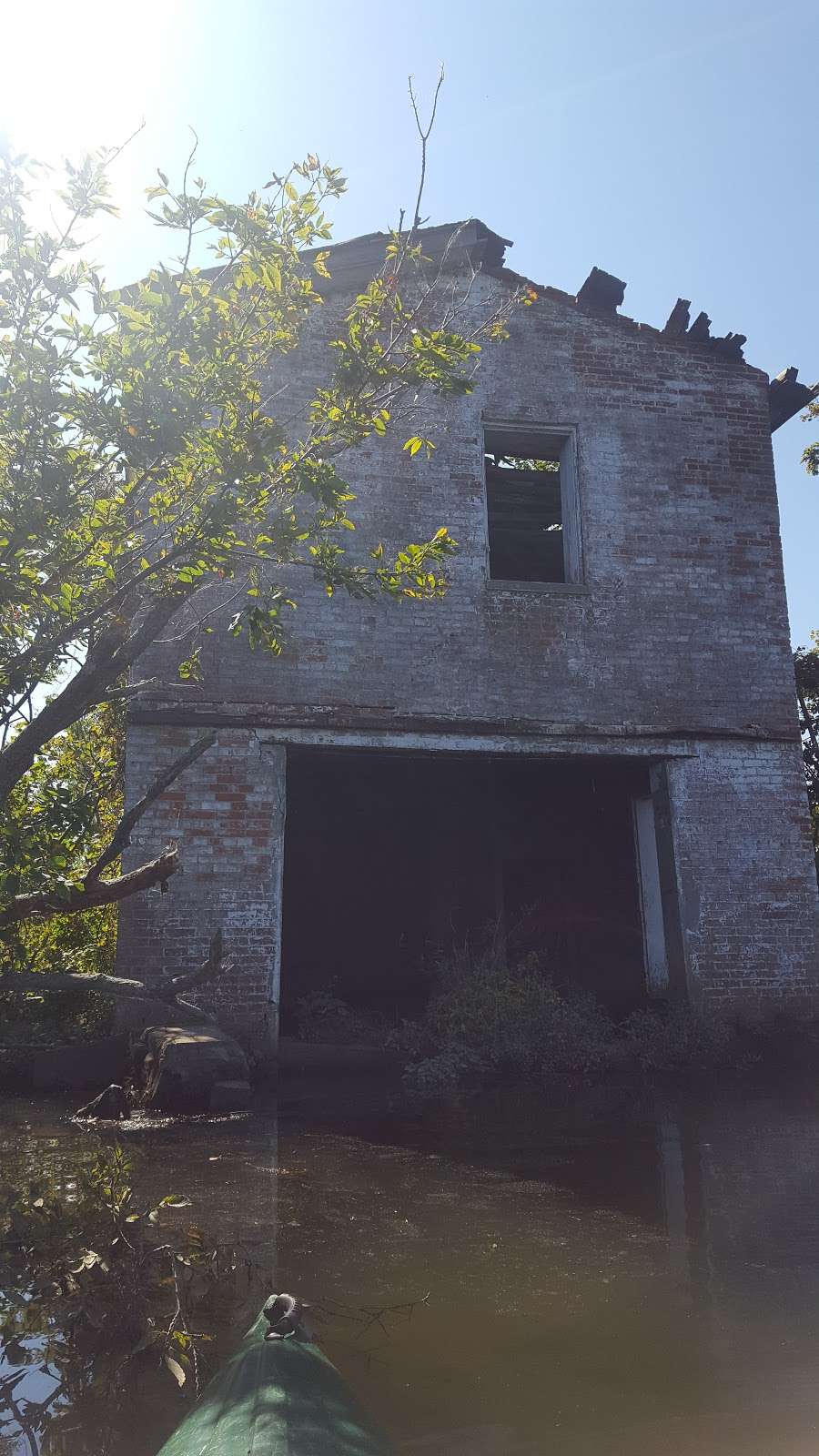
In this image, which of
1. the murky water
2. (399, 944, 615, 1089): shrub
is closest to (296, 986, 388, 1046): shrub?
(399, 944, 615, 1089): shrub

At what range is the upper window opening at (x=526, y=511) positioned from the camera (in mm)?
10039

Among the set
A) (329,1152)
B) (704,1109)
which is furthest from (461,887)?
(329,1152)

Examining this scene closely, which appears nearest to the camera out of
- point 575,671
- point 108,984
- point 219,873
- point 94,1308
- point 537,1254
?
point 94,1308

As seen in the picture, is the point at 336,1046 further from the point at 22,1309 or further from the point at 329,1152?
the point at 22,1309

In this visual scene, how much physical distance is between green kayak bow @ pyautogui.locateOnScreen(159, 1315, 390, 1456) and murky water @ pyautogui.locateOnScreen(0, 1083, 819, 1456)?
200 millimetres

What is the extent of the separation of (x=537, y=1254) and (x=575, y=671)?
20.0 feet

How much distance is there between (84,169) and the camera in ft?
12.7

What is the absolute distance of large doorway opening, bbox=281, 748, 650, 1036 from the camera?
11188 mm

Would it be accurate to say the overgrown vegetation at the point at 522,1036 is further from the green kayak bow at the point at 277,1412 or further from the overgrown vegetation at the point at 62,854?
the green kayak bow at the point at 277,1412

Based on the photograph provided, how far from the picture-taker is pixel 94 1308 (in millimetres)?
2836

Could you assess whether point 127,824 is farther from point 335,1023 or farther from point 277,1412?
point 335,1023

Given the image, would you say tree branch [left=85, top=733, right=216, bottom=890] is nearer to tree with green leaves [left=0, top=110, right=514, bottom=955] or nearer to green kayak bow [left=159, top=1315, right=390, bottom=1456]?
tree with green leaves [left=0, top=110, right=514, bottom=955]

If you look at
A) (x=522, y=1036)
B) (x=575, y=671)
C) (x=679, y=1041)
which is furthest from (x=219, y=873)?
(x=679, y=1041)

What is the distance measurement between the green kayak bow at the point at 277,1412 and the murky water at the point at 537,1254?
0.66 feet
